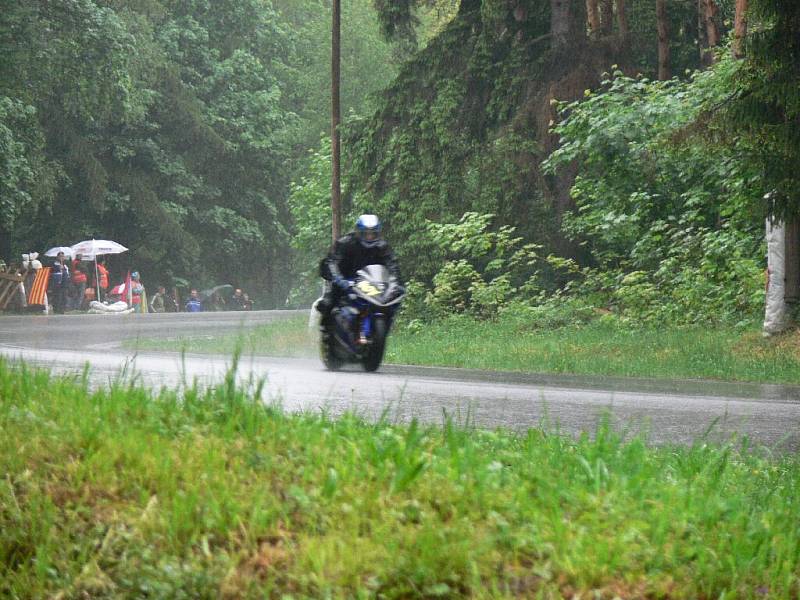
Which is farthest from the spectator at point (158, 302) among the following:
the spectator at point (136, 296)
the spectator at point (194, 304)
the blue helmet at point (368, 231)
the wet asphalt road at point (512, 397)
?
the blue helmet at point (368, 231)

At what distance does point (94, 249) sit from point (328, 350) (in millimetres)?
37763

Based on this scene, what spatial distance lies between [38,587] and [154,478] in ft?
2.28

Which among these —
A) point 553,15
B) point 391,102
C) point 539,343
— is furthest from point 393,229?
point 539,343

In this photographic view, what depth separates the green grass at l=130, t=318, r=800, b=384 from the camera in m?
16.9

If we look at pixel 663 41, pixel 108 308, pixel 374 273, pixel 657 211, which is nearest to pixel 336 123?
pixel 663 41

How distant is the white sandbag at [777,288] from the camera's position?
19766mm

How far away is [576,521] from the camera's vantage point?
489cm

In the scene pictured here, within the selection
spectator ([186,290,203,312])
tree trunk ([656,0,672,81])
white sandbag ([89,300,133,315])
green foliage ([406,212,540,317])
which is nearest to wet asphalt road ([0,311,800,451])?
green foliage ([406,212,540,317])

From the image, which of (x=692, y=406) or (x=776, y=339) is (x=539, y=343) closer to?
(x=776, y=339)

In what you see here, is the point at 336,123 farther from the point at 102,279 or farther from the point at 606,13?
the point at 102,279

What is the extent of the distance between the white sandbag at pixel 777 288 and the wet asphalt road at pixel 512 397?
207 inches

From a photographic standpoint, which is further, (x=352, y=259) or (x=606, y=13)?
(x=606, y=13)

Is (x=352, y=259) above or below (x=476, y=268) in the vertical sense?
below

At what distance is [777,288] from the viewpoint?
19844 mm
